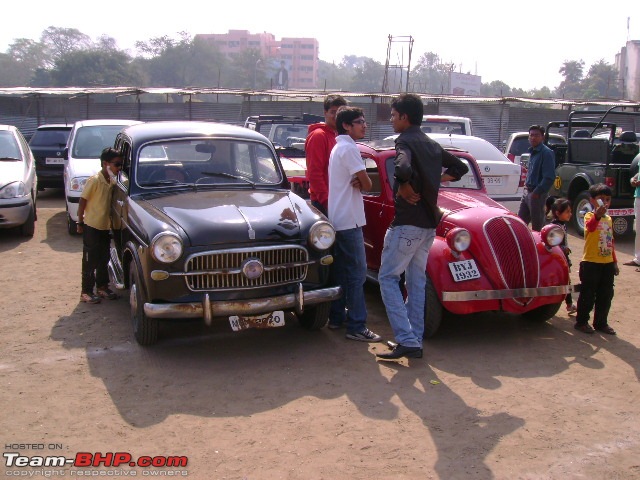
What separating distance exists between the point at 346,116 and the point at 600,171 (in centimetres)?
708

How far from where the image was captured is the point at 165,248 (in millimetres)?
4957

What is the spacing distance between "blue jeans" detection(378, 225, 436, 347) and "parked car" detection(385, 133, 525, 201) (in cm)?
487

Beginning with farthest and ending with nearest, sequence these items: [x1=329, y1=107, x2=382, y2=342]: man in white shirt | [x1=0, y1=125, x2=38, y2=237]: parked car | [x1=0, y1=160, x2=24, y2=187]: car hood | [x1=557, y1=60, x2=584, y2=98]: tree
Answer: [x1=557, y1=60, x2=584, y2=98]: tree → [x1=0, y1=160, x2=24, y2=187]: car hood → [x1=0, y1=125, x2=38, y2=237]: parked car → [x1=329, y1=107, x2=382, y2=342]: man in white shirt

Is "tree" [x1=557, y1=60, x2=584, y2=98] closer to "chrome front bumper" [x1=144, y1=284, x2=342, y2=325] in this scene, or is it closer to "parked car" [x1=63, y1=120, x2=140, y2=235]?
"parked car" [x1=63, y1=120, x2=140, y2=235]

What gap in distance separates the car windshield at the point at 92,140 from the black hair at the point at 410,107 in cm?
720

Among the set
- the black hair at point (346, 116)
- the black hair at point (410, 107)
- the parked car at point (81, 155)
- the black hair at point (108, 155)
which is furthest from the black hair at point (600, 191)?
A: the parked car at point (81, 155)

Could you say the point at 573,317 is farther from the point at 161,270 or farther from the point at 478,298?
the point at 161,270

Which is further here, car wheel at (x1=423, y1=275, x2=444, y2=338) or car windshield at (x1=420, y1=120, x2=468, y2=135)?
car windshield at (x1=420, y1=120, x2=468, y2=135)

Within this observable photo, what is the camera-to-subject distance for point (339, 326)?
6137 millimetres

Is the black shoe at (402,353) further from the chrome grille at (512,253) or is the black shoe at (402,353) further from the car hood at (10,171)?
the car hood at (10,171)

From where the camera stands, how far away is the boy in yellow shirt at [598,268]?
6056 mm

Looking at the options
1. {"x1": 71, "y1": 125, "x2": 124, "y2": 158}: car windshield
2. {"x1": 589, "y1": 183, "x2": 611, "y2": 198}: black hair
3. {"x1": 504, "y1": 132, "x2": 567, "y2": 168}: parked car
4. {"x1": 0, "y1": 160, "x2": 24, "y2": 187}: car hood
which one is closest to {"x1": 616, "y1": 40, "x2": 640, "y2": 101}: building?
{"x1": 504, "y1": 132, "x2": 567, "y2": 168}: parked car

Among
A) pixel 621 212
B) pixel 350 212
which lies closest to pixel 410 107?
pixel 350 212

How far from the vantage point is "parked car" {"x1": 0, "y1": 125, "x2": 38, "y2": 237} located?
9.46m
